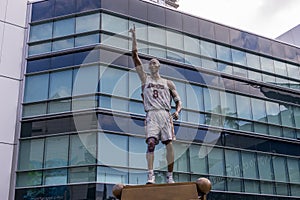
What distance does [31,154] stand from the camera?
Result: 58.7 feet

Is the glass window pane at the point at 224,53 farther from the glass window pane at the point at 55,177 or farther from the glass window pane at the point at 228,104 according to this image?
the glass window pane at the point at 55,177

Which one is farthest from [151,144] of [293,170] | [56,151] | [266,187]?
[293,170]

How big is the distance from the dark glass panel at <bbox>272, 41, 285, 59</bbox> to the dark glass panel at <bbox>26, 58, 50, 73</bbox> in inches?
540

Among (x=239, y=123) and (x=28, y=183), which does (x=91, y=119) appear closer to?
(x=28, y=183)

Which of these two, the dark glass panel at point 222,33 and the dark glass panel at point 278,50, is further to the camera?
the dark glass panel at point 278,50

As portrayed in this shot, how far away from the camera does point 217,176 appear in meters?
19.3

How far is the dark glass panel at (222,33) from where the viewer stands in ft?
73.6

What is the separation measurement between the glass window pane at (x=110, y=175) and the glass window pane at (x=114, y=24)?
6845 millimetres

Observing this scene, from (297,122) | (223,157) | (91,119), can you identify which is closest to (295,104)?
(297,122)

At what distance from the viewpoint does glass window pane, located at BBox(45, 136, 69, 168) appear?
1731cm

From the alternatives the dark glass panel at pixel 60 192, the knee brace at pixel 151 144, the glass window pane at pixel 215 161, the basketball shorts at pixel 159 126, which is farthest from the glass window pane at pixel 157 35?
the knee brace at pixel 151 144

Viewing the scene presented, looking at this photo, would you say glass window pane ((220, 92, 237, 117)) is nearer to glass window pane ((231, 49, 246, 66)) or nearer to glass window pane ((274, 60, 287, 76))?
glass window pane ((231, 49, 246, 66))

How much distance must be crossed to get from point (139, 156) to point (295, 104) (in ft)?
38.1

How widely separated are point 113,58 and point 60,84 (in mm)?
2806
